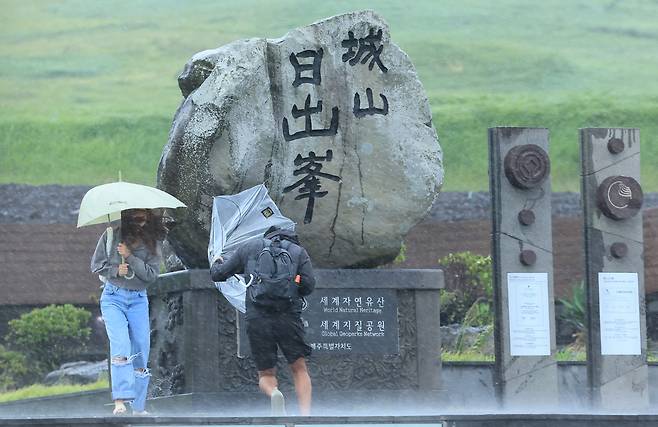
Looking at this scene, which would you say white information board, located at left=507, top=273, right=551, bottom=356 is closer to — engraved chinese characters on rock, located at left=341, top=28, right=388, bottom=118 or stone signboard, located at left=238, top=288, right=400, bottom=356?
stone signboard, located at left=238, top=288, right=400, bottom=356

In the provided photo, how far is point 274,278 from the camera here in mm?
9234

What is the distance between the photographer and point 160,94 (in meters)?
28.4

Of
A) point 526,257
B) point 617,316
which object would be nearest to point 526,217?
point 526,257

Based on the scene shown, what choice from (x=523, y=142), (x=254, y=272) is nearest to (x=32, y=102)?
(x=523, y=142)

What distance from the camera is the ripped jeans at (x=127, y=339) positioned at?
31.7 ft

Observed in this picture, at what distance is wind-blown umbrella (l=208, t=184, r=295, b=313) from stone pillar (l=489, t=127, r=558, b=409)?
113 inches

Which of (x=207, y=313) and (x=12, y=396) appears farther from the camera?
(x=12, y=396)

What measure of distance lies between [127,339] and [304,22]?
69.4 feet

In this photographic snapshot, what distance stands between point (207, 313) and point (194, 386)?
562 mm

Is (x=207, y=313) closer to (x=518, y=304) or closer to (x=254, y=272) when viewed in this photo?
(x=254, y=272)

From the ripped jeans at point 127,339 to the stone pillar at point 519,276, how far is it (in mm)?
4001

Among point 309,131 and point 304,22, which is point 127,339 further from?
point 304,22

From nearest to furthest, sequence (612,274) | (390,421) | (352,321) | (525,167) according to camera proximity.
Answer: (390,421)
(352,321)
(525,167)
(612,274)

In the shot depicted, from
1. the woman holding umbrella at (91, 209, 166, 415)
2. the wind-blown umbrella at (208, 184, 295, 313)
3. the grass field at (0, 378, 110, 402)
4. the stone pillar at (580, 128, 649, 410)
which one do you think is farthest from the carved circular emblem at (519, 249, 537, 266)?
the grass field at (0, 378, 110, 402)
